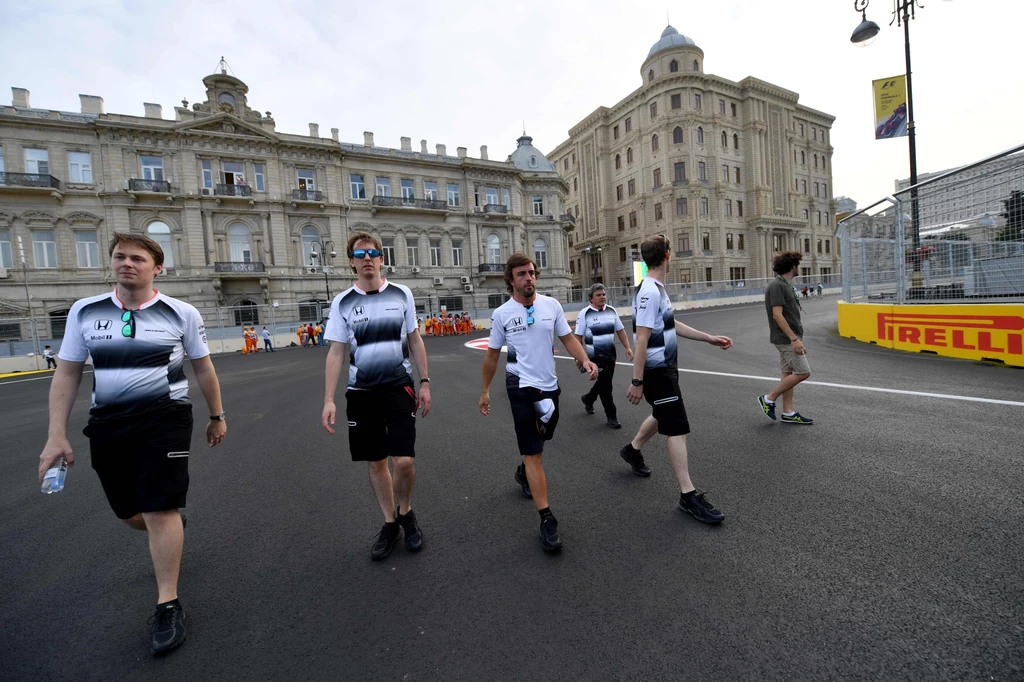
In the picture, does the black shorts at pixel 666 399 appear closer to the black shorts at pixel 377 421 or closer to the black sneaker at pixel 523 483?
the black sneaker at pixel 523 483

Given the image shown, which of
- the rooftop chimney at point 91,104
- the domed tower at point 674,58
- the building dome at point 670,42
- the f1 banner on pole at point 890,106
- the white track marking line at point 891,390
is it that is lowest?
the white track marking line at point 891,390

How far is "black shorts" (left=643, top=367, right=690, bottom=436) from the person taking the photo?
3.30m

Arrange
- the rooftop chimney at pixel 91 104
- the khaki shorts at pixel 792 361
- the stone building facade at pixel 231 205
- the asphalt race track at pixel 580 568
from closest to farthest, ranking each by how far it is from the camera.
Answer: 1. the asphalt race track at pixel 580 568
2. the khaki shorts at pixel 792 361
3. the stone building facade at pixel 231 205
4. the rooftop chimney at pixel 91 104

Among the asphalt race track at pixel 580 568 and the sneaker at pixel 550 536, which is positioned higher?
the sneaker at pixel 550 536

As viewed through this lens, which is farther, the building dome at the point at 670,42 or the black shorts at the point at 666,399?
the building dome at the point at 670,42

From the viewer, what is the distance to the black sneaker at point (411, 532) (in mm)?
2980

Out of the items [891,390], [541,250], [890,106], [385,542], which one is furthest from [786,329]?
[541,250]

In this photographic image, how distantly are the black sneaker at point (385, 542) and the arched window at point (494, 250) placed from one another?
130ft

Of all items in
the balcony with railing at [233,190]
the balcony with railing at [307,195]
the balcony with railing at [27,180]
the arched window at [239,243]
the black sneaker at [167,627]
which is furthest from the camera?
the balcony with railing at [307,195]

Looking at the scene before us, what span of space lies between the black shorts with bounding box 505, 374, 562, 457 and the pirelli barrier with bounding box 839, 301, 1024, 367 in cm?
856

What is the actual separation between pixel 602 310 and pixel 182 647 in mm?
5340

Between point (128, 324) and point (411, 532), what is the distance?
2.02 meters

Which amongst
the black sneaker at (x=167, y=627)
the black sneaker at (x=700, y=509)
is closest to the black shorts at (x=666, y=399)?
the black sneaker at (x=700, y=509)

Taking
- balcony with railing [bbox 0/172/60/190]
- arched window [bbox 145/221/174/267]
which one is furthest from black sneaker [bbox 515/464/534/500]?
balcony with railing [bbox 0/172/60/190]
